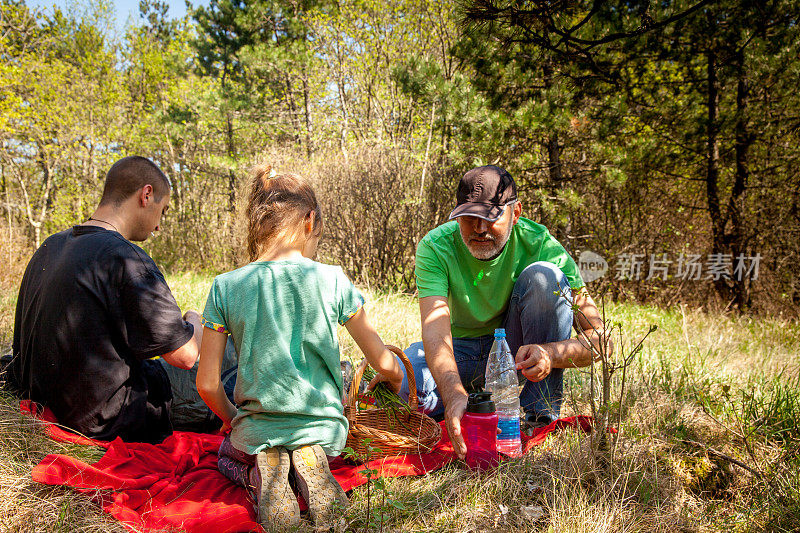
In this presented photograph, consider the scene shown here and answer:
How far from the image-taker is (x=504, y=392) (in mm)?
2441

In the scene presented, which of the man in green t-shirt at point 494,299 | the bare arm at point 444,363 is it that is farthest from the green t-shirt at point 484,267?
the bare arm at point 444,363

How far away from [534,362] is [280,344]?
1.05 metres

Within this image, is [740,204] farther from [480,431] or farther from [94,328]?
[94,328]

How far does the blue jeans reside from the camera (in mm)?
2646

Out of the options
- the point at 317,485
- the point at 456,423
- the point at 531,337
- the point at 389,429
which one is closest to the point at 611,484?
the point at 456,423

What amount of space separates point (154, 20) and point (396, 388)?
2426cm

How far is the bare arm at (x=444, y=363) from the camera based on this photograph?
7.11ft

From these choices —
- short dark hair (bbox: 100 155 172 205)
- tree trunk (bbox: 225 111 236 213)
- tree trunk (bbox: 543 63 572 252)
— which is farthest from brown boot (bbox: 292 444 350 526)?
tree trunk (bbox: 225 111 236 213)

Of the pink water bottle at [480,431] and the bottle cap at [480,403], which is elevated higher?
the bottle cap at [480,403]

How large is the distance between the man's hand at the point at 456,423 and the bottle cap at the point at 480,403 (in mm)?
66

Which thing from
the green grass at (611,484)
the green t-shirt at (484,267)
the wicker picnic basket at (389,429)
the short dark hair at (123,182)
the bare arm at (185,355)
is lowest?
the green grass at (611,484)

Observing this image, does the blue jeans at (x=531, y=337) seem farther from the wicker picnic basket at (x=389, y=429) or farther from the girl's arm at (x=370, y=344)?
the girl's arm at (x=370, y=344)

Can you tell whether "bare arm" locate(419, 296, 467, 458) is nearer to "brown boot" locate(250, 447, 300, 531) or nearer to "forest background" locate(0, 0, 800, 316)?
"brown boot" locate(250, 447, 300, 531)

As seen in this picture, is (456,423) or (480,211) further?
(480,211)
